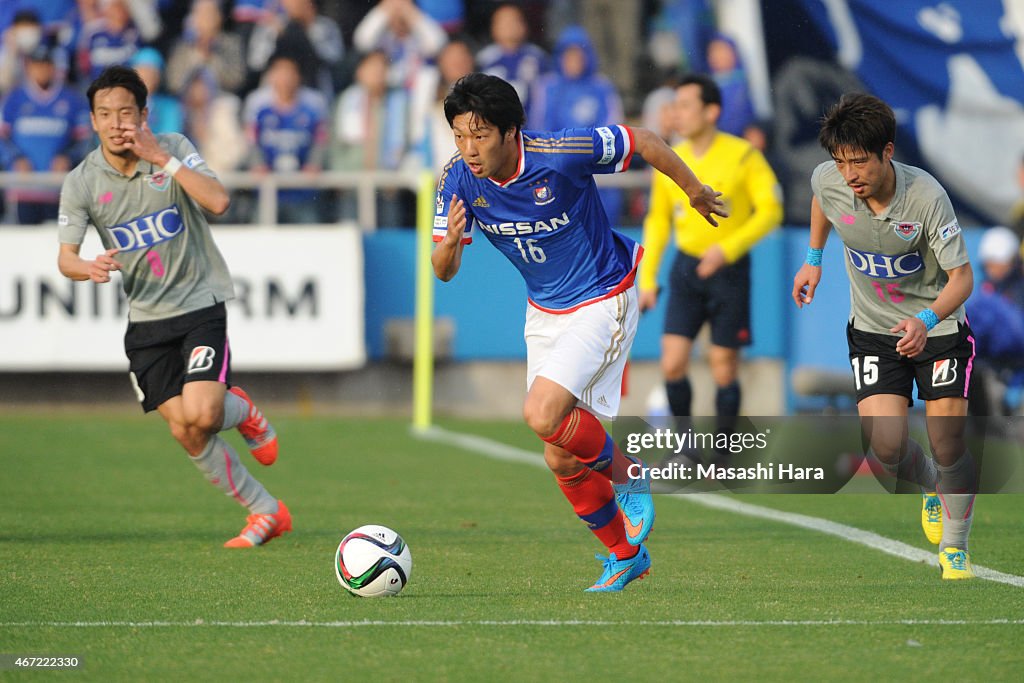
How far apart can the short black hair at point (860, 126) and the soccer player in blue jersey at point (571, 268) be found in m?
0.52

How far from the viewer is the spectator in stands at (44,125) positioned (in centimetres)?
1529

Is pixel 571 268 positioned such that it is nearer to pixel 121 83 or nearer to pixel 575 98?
pixel 121 83

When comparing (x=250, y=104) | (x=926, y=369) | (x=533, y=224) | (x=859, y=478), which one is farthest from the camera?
(x=250, y=104)

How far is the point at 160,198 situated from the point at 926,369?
365 centimetres

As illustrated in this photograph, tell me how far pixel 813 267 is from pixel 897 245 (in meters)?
0.52

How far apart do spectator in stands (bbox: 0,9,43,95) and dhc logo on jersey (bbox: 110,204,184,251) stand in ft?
27.8

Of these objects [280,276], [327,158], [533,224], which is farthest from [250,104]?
[533,224]

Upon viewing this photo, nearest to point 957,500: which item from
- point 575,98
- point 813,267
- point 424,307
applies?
point 813,267

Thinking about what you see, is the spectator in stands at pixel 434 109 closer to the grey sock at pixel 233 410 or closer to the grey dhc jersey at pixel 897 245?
the grey sock at pixel 233 410

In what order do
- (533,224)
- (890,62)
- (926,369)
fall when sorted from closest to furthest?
(533,224), (926,369), (890,62)

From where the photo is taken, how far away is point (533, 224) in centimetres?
636

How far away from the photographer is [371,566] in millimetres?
6074

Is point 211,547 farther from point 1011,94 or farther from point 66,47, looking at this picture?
point 1011,94

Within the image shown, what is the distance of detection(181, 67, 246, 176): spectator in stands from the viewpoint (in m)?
15.6
